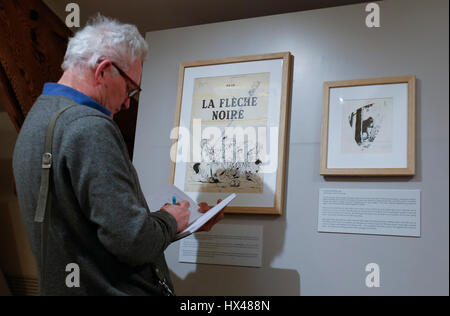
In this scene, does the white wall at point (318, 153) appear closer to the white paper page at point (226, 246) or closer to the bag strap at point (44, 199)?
the white paper page at point (226, 246)

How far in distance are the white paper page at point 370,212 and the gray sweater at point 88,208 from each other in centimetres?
67

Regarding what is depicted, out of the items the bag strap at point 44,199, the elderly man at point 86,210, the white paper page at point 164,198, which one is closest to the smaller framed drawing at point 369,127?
the white paper page at point 164,198

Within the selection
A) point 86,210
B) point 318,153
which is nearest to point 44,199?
point 86,210

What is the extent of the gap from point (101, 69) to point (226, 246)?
790 mm

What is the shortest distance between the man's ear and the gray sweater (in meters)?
0.17

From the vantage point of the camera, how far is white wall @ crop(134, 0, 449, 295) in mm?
1364

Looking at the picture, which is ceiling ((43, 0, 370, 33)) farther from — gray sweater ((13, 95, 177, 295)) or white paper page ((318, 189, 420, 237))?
gray sweater ((13, 95, 177, 295))

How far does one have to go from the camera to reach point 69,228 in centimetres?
98

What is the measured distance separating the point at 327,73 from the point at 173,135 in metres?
0.64

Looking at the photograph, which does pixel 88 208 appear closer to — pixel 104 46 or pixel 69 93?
pixel 69 93

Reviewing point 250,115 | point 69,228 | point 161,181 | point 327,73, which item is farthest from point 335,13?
point 69,228

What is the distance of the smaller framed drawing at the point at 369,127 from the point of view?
1.44 meters

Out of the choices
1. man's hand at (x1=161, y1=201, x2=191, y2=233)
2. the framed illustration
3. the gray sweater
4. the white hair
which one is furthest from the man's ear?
the framed illustration
